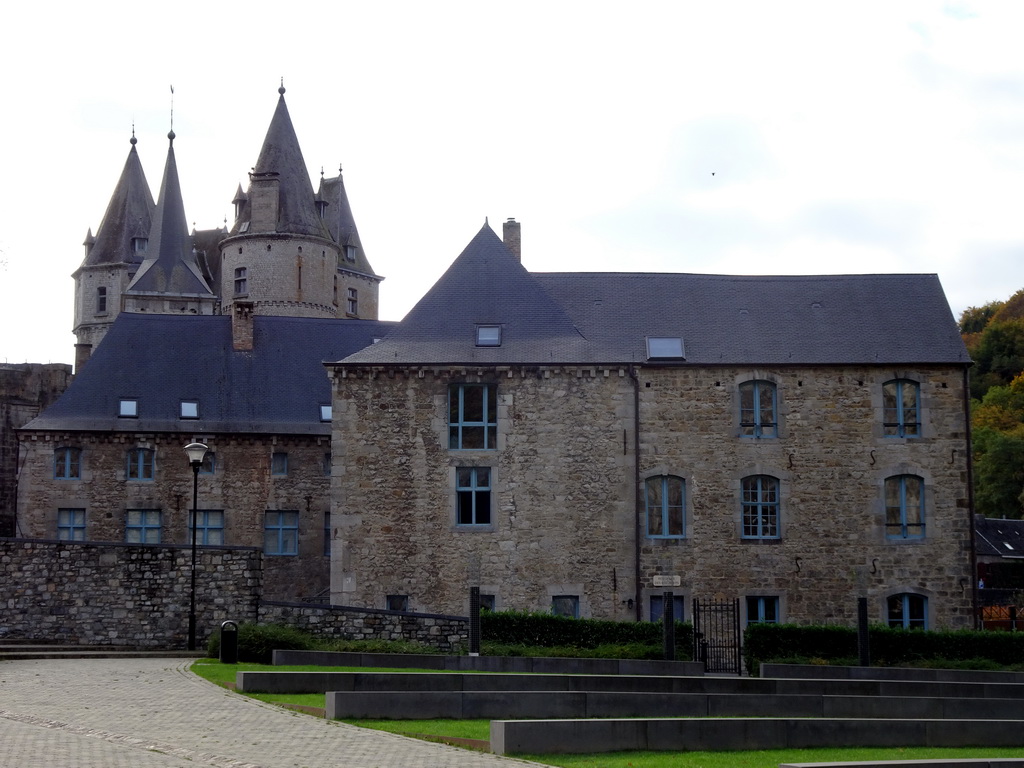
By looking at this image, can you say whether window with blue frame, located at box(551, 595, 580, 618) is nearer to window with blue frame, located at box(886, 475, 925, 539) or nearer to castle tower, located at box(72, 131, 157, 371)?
window with blue frame, located at box(886, 475, 925, 539)

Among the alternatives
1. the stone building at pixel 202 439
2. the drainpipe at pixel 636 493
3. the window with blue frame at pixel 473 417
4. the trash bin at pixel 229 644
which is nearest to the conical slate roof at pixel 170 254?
the stone building at pixel 202 439

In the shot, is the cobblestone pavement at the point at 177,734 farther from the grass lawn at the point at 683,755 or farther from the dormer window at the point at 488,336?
the dormer window at the point at 488,336

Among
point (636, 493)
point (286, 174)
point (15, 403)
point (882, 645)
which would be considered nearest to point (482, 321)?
point (636, 493)

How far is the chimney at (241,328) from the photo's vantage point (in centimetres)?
4228

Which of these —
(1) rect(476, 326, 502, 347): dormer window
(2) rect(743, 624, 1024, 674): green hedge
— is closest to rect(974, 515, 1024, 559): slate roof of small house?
(2) rect(743, 624, 1024, 674): green hedge

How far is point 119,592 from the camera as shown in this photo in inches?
1048

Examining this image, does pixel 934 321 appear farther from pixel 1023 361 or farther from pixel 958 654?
pixel 1023 361

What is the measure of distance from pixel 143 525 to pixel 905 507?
2181cm

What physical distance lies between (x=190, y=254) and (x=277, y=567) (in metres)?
34.7

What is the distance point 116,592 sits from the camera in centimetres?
2661

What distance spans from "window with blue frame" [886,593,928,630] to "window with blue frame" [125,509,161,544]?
21050 millimetres

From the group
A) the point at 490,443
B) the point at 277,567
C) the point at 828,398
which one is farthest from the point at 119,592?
the point at 828,398

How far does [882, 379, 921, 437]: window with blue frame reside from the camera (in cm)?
3062

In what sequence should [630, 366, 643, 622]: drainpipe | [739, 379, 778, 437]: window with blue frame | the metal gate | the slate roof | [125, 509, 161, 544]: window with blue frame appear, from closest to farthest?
the metal gate, [630, 366, 643, 622]: drainpipe, [739, 379, 778, 437]: window with blue frame, [125, 509, 161, 544]: window with blue frame, the slate roof
